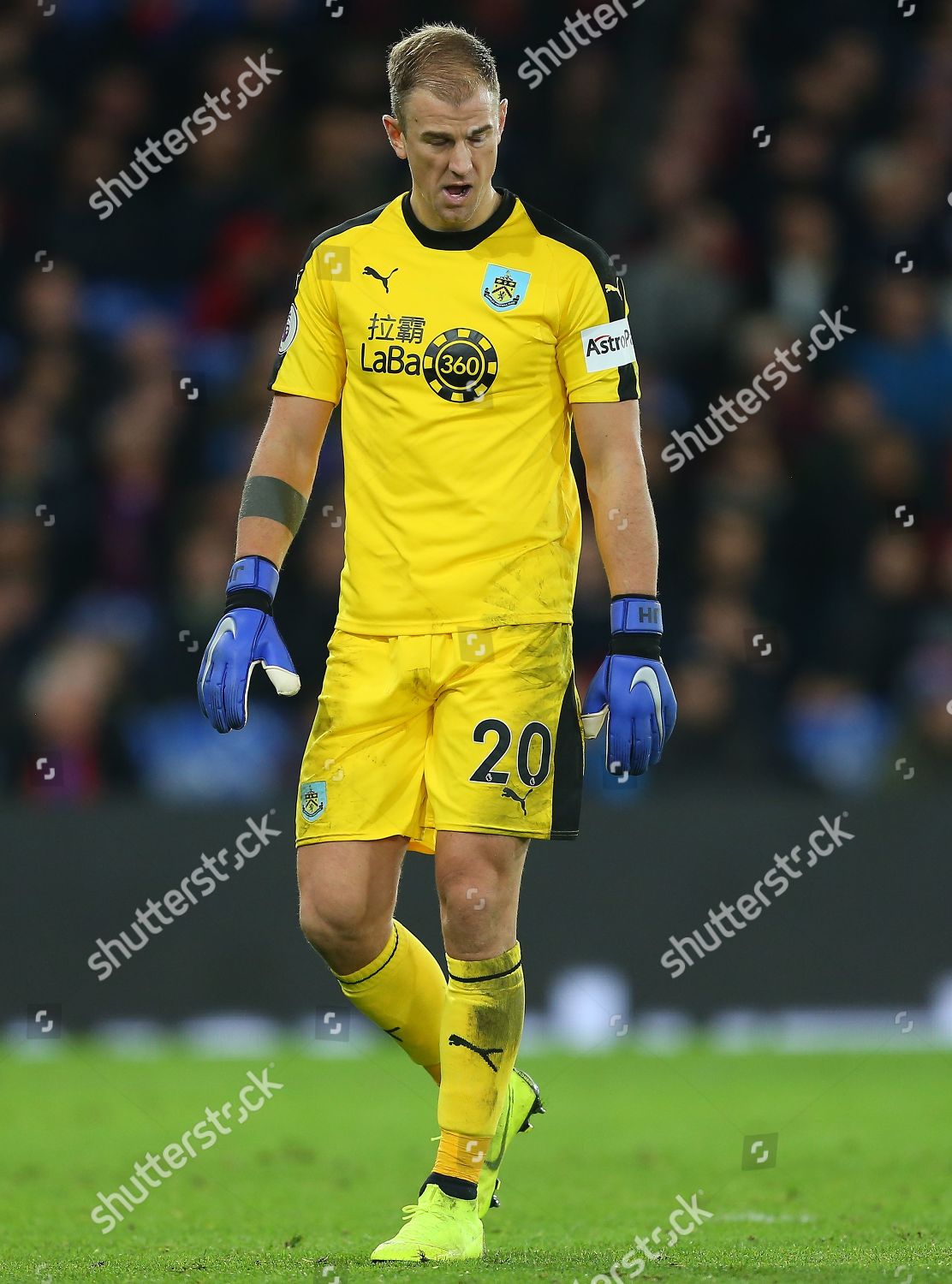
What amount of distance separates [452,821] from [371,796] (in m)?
0.21

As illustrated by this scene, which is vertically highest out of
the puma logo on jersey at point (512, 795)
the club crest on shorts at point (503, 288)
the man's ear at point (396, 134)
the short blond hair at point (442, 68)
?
the short blond hair at point (442, 68)

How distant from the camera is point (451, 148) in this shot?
471 cm

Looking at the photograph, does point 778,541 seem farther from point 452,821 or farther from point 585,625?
point 452,821

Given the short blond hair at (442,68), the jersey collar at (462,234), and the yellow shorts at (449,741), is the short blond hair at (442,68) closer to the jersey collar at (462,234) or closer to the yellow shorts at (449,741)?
the jersey collar at (462,234)

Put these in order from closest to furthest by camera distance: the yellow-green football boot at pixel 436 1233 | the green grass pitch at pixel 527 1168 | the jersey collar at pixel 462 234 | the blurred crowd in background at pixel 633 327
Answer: the yellow-green football boot at pixel 436 1233, the green grass pitch at pixel 527 1168, the jersey collar at pixel 462 234, the blurred crowd in background at pixel 633 327

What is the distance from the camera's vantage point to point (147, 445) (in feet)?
33.1

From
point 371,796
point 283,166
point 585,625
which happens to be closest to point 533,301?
point 371,796

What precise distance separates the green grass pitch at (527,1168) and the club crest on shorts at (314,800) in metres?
0.95

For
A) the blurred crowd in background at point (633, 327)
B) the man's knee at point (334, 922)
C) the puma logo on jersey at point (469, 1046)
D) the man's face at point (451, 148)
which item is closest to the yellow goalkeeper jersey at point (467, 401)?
the man's face at point (451, 148)

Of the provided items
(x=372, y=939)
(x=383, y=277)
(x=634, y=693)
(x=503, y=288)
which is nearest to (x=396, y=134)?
(x=383, y=277)

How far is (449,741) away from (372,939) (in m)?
0.51

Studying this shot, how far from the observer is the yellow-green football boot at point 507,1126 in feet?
15.9

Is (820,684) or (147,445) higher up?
(147,445)

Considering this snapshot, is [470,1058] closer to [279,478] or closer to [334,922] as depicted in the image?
[334,922]
